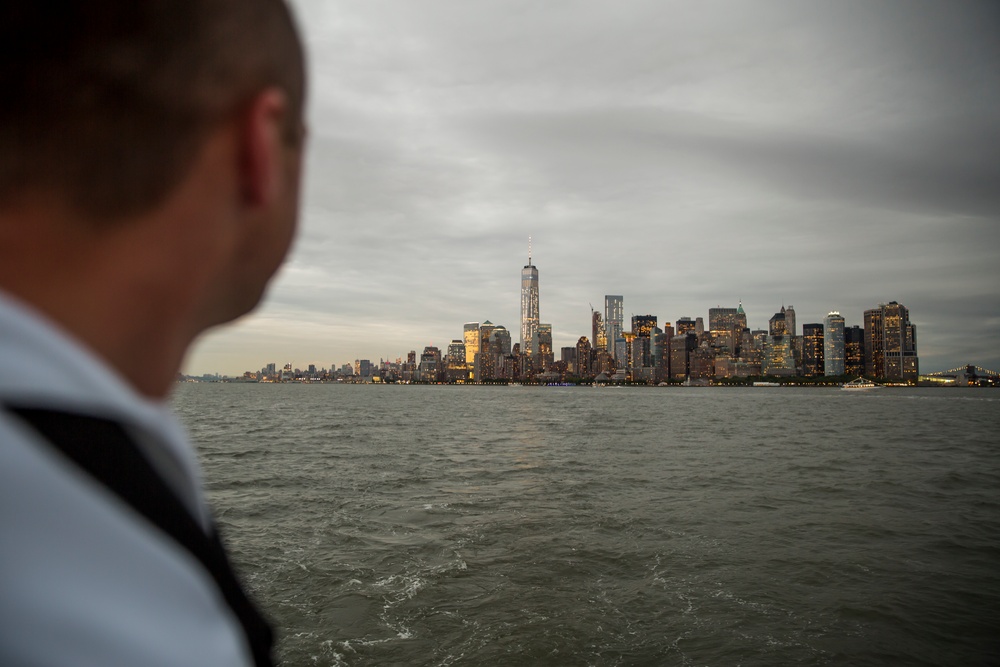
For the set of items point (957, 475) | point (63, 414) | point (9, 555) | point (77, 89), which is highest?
point (77, 89)

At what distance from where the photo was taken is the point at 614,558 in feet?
39.8

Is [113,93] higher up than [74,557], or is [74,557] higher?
[113,93]

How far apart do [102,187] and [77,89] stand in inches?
4.2

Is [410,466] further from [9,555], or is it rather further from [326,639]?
[9,555]

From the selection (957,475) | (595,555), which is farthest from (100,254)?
(957,475)

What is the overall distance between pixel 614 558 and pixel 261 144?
12742 millimetres

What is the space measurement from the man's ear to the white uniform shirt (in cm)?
28

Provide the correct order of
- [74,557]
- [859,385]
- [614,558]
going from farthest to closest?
[859,385] < [614,558] < [74,557]

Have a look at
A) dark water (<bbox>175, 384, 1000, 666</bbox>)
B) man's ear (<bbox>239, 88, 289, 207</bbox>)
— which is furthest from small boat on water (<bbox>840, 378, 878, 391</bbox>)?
man's ear (<bbox>239, 88, 289, 207</bbox>)

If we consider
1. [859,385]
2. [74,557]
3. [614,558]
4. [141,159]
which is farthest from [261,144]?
[859,385]

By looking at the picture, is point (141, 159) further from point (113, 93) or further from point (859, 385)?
point (859, 385)

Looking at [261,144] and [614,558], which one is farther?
[614,558]

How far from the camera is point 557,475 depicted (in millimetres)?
21812

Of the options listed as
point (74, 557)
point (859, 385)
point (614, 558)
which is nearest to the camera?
point (74, 557)
